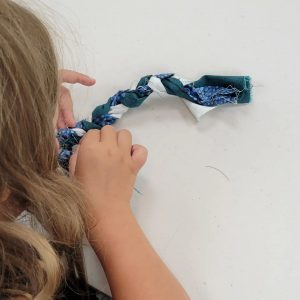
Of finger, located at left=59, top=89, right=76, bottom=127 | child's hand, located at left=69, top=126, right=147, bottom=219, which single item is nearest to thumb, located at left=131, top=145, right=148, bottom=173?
child's hand, located at left=69, top=126, right=147, bottom=219

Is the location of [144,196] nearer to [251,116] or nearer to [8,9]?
[251,116]

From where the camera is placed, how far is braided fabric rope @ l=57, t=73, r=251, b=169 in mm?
720

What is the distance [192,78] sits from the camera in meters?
0.76

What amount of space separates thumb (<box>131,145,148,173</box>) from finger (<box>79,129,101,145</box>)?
6cm

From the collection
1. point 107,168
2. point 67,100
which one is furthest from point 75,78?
point 107,168

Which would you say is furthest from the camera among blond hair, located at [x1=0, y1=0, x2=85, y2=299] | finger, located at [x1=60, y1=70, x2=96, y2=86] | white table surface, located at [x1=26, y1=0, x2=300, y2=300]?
finger, located at [x1=60, y1=70, x2=96, y2=86]

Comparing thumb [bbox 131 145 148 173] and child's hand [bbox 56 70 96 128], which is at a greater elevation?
child's hand [bbox 56 70 96 128]

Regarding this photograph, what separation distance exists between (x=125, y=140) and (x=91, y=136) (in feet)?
0.16

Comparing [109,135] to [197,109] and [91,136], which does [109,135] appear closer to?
[91,136]

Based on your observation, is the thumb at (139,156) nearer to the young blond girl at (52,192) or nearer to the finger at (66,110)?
the young blond girl at (52,192)

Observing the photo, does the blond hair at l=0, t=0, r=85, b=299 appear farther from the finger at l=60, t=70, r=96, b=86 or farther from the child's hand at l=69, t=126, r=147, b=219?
the finger at l=60, t=70, r=96, b=86

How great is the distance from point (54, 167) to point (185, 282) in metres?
0.22

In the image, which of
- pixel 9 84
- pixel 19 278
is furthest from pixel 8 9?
pixel 19 278

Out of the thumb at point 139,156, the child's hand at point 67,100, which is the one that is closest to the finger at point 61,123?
the child's hand at point 67,100
